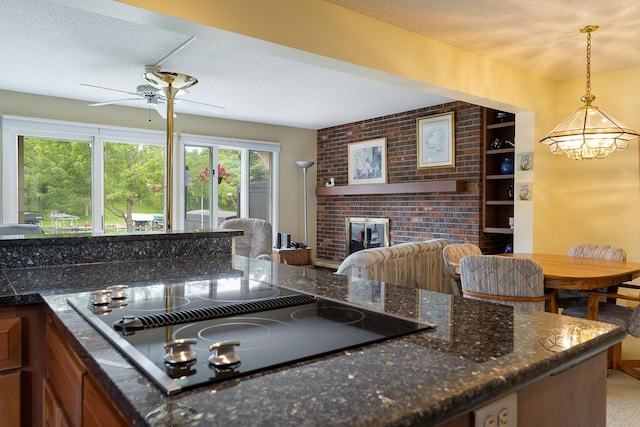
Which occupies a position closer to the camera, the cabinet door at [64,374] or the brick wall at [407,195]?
the cabinet door at [64,374]

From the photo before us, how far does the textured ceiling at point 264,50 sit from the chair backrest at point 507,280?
150cm

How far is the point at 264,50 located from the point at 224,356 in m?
2.21

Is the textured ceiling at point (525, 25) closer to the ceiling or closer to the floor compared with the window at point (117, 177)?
closer to the ceiling

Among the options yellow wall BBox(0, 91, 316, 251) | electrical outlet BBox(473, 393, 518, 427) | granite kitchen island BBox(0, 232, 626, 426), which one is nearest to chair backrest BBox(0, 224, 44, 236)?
yellow wall BBox(0, 91, 316, 251)

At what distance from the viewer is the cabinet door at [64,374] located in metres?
0.89

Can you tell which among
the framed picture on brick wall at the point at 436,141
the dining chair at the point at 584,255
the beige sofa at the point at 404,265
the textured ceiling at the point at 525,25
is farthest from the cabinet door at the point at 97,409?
the framed picture on brick wall at the point at 436,141

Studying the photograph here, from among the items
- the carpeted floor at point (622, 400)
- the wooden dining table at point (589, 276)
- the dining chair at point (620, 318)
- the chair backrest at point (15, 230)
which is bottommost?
the carpeted floor at point (622, 400)

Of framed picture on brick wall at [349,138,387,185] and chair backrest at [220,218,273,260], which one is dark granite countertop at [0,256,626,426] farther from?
framed picture on brick wall at [349,138,387,185]

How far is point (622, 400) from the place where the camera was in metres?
2.47

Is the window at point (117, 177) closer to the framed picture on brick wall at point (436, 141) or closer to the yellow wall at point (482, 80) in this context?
the framed picture on brick wall at point (436, 141)

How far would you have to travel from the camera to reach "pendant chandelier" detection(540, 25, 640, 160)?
308 centimetres

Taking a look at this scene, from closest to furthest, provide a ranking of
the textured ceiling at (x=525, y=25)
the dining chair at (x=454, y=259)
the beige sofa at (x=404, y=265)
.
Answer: the textured ceiling at (x=525, y=25) < the beige sofa at (x=404, y=265) < the dining chair at (x=454, y=259)

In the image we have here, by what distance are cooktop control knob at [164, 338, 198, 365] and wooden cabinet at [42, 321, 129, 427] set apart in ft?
0.33

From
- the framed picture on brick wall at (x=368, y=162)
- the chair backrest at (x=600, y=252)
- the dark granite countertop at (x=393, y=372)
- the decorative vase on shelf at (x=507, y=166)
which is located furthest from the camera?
the framed picture on brick wall at (x=368, y=162)
